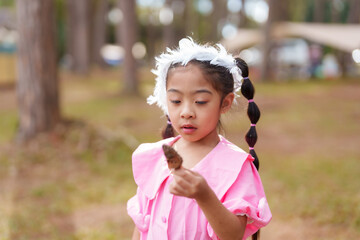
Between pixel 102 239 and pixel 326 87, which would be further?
pixel 326 87

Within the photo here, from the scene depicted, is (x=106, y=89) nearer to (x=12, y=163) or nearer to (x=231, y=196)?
(x=12, y=163)

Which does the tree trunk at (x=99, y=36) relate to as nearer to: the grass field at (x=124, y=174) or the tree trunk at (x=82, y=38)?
the tree trunk at (x=82, y=38)

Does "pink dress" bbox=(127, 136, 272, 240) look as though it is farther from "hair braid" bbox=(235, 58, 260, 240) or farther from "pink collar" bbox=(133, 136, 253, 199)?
"hair braid" bbox=(235, 58, 260, 240)

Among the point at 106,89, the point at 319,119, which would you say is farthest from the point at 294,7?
the point at 319,119

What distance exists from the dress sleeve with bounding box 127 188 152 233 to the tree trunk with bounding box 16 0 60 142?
16.3ft

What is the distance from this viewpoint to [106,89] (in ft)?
49.8

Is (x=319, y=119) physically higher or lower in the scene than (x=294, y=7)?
lower

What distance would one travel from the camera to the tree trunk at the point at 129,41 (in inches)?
493

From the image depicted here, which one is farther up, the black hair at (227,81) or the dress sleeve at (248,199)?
the black hair at (227,81)

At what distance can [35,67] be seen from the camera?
6.43 metres

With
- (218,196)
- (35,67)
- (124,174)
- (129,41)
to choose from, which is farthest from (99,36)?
(218,196)

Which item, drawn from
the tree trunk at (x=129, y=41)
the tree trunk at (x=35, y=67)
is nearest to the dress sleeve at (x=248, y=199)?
the tree trunk at (x=35, y=67)

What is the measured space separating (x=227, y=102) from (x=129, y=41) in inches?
448

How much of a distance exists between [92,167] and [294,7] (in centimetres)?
3812
